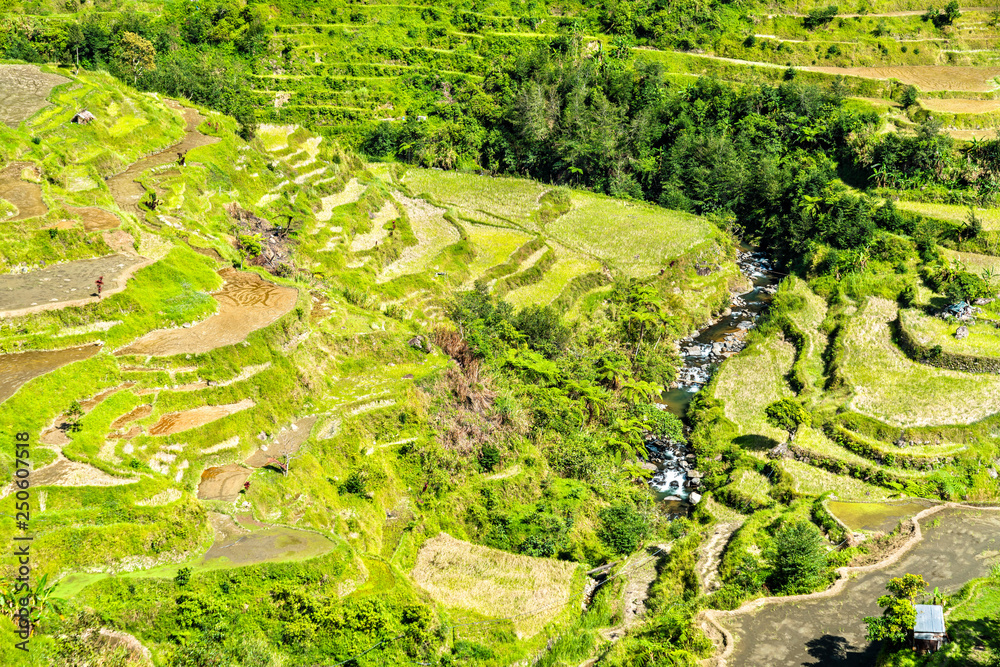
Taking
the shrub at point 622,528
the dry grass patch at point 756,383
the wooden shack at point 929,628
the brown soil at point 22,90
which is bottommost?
the shrub at point 622,528

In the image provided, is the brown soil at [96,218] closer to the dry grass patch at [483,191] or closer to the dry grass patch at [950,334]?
the dry grass patch at [483,191]

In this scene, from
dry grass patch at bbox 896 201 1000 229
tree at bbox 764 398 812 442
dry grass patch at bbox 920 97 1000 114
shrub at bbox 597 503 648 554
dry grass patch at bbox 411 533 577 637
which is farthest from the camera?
dry grass patch at bbox 920 97 1000 114

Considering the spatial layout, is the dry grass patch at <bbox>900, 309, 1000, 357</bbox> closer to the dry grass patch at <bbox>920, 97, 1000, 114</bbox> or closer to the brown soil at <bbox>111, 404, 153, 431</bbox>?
the dry grass patch at <bbox>920, 97, 1000, 114</bbox>

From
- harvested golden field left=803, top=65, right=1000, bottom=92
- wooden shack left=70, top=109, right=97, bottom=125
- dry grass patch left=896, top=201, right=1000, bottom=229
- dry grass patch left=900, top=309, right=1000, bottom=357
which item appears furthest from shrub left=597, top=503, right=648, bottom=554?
harvested golden field left=803, top=65, right=1000, bottom=92

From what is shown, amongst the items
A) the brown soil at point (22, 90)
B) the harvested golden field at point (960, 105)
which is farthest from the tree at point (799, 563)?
the harvested golden field at point (960, 105)

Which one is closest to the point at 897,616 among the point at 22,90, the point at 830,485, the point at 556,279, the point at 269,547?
the point at 830,485

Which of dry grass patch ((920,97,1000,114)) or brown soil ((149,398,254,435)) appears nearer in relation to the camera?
brown soil ((149,398,254,435))

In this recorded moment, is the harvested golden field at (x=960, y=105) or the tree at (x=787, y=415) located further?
the harvested golden field at (x=960, y=105)
